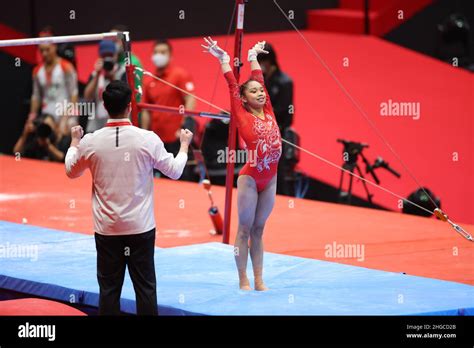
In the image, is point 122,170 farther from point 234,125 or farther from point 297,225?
point 297,225

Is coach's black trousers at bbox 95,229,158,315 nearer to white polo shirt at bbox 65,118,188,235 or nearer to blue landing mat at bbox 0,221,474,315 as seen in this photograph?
white polo shirt at bbox 65,118,188,235

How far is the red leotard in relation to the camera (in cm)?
580

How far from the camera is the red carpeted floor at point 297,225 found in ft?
23.6

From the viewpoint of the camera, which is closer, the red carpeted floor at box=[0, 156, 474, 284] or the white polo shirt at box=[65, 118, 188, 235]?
the white polo shirt at box=[65, 118, 188, 235]

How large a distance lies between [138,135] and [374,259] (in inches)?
105

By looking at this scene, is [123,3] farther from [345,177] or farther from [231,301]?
[231,301]

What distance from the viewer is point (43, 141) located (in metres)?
11.6

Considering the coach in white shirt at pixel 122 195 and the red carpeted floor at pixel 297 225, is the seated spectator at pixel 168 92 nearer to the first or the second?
the red carpeted floor at pixel 297 225

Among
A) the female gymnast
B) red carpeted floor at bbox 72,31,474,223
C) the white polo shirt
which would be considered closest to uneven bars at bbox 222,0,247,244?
the female gymnast

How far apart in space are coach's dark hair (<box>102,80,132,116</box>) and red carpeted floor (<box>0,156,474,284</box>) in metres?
2.58

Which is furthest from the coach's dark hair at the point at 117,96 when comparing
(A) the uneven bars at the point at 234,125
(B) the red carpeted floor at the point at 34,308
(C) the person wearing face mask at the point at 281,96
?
(C) the person wearing face mask at the point at 281,96

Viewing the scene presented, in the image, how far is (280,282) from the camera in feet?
20.4

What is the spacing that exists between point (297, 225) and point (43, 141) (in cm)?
420
